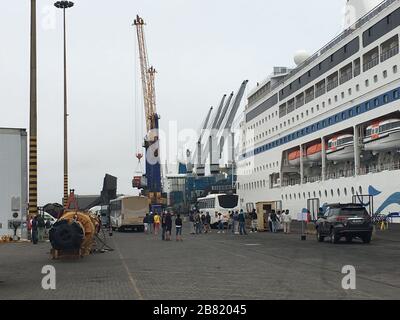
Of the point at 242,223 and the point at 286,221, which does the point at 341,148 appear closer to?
the point at 286,221

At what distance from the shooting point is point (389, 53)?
37.8 meters

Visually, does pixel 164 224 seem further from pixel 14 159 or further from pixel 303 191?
pixel 303 191

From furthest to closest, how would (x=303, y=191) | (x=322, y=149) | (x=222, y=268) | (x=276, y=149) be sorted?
(x=276, y=149)
(x=303, y=191)
(x=322, y=149)
(x=222, y=268)

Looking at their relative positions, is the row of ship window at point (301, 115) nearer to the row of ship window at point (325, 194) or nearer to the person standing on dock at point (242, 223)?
the row of ship window at point (325, 194)

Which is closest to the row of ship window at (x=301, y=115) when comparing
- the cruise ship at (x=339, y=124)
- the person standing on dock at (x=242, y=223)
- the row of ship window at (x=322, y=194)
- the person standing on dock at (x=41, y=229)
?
the cruise ship at (x=339, y=124)

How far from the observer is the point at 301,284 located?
1108 cm

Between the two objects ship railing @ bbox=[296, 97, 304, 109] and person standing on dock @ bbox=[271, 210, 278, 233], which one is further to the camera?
ship railing @ bbox=[296, 97, 304, 109]

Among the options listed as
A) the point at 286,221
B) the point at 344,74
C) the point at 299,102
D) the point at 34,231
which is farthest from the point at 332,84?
the point at 34,231

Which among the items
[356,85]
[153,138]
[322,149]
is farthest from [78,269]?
[153,138]

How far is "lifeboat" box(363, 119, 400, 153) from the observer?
3594cm

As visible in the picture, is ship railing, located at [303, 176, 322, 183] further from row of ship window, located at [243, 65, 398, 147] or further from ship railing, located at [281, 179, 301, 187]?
row of ship window, located at [243, 65, 398, 147]

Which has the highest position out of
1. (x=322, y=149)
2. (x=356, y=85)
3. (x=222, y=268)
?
(x=356, y=85)

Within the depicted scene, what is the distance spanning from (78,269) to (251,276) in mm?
4712

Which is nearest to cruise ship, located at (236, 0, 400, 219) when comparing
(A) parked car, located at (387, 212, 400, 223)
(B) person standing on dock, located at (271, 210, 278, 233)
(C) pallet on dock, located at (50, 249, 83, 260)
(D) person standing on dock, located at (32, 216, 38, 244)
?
(A) parked car, located at (387, 212, 400, 223)
